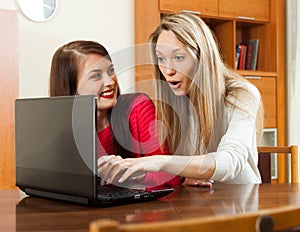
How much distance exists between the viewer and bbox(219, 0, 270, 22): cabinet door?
13.2 ft

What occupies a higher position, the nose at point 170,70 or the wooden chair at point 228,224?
the nose at point 170,70

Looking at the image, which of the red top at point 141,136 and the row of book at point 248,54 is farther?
the row of book at point 248,54

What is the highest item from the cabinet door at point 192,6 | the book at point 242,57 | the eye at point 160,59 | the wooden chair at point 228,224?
the cabinet door at point 192,6

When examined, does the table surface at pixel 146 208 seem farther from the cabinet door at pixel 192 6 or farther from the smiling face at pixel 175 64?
the cabinet door at pixel 192 6

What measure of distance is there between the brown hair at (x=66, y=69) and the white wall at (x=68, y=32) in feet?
5.41

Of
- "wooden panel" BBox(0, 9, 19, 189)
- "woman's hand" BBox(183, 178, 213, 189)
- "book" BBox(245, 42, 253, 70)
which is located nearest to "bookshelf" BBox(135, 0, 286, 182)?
"book" BBox(245, 42, 253, 70)

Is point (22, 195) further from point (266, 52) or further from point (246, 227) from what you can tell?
point (266, 52)

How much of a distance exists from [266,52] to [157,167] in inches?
→ 124

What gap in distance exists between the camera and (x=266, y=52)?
168 inches

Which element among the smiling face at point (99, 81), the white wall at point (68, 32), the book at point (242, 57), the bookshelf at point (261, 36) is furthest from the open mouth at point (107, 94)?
the book at point (242, 57)

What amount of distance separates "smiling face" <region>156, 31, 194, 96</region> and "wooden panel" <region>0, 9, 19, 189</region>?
1.54 m

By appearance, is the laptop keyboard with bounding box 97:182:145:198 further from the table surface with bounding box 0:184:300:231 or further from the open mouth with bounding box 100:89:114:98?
the open mouth with bounding box 100:89:114:98

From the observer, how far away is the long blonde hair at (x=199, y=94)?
5.70 ft

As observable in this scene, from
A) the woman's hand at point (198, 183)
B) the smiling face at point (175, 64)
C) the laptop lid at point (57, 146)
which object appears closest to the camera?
the laptop lid at point (57, 146)
